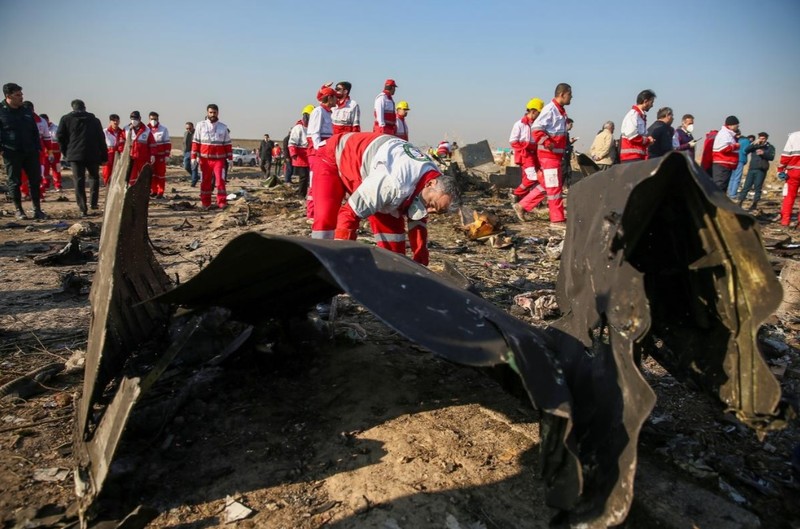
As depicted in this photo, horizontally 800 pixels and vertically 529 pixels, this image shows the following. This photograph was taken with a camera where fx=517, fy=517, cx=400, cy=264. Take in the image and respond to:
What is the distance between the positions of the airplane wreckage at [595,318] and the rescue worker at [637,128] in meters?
6.53

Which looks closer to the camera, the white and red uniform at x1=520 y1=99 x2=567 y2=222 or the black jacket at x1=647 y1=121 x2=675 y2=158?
the white and red uniform at x1=520 y1=99 x2=567 y2=222

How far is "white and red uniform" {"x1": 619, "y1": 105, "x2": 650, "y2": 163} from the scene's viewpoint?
25.9 ft

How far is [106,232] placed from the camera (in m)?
2.47

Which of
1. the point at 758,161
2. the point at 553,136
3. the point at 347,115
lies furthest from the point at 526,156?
the point at 758,161

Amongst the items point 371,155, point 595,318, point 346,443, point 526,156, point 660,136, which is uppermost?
point 660,136

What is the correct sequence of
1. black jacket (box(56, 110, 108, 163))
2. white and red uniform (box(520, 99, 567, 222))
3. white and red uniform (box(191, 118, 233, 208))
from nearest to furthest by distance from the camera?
white and red uniform (box(520, 99, 567, 222)), black jacket (box(56, 110, 108, 163)), white and red uniform (box(191, 118, 233, 208))

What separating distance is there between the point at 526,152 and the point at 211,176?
6.19 meters

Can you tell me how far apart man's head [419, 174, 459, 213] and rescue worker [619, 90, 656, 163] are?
217 inches

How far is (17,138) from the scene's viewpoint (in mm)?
7895

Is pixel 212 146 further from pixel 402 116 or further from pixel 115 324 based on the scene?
pixel 115 324

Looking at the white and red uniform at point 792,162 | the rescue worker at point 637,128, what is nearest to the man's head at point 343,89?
the rescue worker at point 637,128

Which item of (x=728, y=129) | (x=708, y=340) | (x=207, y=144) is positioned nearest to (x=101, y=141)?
(x=207, y=144)

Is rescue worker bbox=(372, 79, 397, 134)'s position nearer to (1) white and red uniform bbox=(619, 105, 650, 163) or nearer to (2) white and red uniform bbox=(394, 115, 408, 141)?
(2) white and red uniform bbox=(394, 115, 408, 141)

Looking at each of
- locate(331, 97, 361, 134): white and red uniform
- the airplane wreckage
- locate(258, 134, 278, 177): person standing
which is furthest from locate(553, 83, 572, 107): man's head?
locate(258, 134, 278, 177): person standing
